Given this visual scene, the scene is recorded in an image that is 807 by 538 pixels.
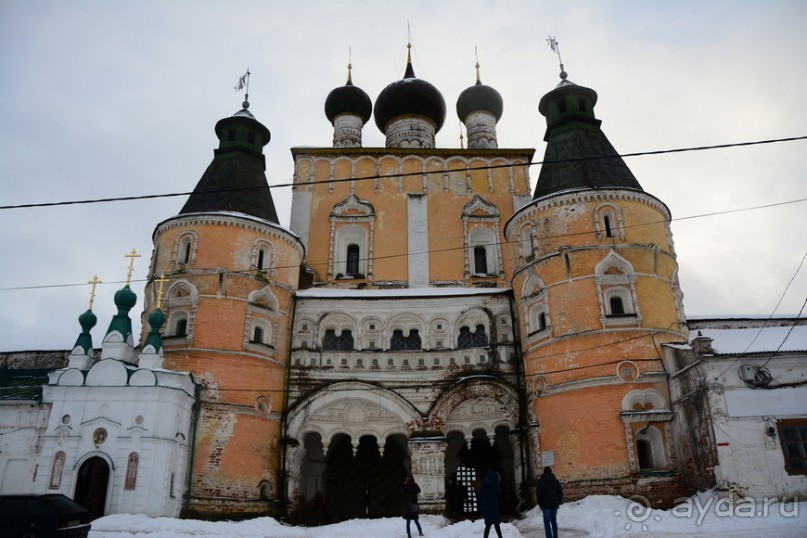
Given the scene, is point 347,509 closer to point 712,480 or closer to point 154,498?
point 154,498

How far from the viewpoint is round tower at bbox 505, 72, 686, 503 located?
50.3ft

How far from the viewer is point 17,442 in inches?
592

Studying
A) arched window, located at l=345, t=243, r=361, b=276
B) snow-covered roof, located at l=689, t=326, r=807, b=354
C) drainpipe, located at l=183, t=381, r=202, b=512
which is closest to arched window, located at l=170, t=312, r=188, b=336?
drainpipe, located at l=183, t=381, r=202, b=512

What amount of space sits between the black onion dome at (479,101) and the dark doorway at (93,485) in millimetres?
18514

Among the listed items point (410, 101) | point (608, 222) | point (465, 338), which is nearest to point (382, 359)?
point (465, 338)

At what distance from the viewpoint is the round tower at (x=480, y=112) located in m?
26.4

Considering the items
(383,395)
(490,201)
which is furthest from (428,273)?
(383,395)

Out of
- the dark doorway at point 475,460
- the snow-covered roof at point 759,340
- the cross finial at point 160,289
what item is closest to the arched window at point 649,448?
the snow-covered roof at point 759,340

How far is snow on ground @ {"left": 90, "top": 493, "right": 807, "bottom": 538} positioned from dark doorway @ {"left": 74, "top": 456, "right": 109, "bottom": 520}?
73.4 inches

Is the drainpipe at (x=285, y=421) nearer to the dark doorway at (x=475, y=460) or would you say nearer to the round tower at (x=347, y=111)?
the dark doorway at (x=475, y=460)

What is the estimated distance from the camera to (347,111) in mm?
26484

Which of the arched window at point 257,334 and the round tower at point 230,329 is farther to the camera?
the arched window at point 257,334

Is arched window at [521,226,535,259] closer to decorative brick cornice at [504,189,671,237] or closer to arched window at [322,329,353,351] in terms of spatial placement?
decorative brick cornice at [504,189,671,237]

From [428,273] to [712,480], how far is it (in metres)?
10.6
